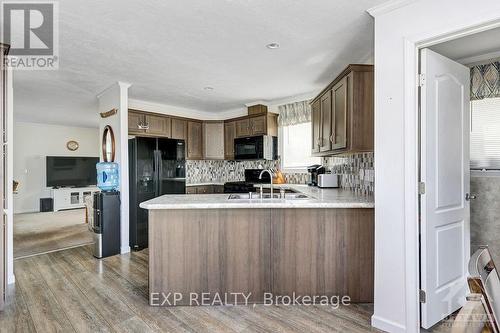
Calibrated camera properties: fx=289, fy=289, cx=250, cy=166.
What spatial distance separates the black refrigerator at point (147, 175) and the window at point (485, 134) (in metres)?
3.89

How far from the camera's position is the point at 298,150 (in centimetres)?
503

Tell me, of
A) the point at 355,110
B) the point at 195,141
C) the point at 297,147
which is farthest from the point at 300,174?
the point at 355,110

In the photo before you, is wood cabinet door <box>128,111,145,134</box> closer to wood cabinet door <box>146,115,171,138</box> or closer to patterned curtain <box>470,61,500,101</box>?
wood cabinet door <box>146,115,171,138</box>

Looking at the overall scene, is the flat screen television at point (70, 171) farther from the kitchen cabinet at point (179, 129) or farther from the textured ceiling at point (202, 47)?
the kitchen cabinet at point (179, 129)

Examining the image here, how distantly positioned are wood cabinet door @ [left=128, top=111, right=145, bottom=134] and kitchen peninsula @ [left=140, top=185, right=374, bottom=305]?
2678 mm

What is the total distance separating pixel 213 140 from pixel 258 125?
1.13 metres

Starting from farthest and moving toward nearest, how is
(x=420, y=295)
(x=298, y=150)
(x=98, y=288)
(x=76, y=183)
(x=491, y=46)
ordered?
(x=76, y=183) → (x=298, y=150) → (x=98, y=288) → (x=491, y=46) → (x=420, y=295)

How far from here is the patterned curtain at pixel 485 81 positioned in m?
2.65

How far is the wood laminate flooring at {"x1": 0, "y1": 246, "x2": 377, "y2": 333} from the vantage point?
2.13 metres

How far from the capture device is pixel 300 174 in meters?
4.95

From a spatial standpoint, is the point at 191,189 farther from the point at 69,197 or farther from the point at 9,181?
the point at 69,197

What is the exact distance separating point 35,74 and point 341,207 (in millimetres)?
4035

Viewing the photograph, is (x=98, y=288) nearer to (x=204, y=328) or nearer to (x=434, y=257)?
(x=204, y=328)

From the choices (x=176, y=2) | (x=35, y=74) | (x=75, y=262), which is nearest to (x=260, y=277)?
(x=176, y=2)
